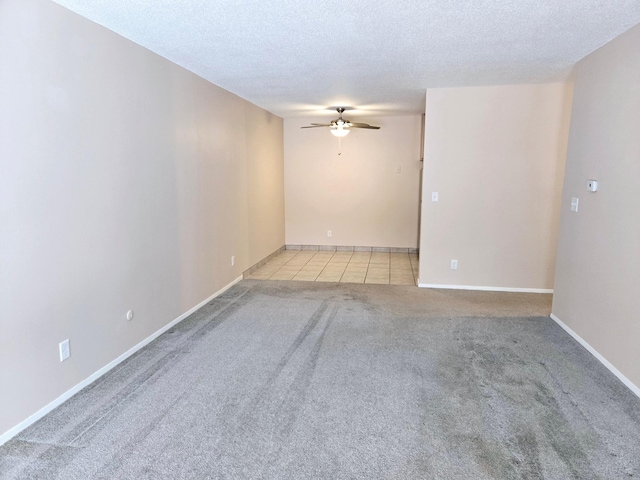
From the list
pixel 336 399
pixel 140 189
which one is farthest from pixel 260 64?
pixel 336 399

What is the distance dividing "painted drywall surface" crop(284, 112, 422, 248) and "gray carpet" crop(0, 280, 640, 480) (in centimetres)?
364

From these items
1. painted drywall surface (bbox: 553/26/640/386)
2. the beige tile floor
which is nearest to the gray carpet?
painted drywall surface (bbox: 553/26/640/386)

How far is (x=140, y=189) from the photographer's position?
10.1 feet

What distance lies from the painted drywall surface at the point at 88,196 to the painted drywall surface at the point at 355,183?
123 inches

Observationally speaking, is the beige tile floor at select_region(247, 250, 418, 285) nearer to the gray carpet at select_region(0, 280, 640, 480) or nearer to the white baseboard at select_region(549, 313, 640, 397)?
the gray carpet at select_region(0, 280, 640, 480)

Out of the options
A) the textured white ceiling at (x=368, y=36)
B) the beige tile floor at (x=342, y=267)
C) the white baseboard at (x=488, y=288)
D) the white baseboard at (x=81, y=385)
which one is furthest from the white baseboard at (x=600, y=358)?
the white baseboard at (x=81, y=385)

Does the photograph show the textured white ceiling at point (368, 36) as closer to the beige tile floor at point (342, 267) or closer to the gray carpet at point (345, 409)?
the gray carpet at point (345, 409)

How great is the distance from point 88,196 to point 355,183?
5128 mm

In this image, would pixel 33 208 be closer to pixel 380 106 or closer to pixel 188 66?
pixel 188 66

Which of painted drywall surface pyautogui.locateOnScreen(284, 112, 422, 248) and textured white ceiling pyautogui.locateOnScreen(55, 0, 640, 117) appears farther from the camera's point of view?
painted drywall surface pyautogui.locateOnScreen(284, 112, 422, 248)

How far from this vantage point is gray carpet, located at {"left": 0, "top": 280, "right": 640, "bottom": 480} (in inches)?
74.1

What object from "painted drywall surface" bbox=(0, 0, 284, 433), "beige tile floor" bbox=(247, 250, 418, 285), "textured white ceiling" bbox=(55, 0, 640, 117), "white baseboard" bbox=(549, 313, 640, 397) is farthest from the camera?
"beige tile floor" bbox=(247, 250, 418, 285)

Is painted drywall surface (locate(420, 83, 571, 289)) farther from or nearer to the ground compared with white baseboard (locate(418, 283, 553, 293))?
farther from the ground

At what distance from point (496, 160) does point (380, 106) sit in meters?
1.91
